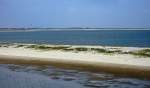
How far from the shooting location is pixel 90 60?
29.9 meters

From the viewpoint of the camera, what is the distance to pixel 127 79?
2022cm

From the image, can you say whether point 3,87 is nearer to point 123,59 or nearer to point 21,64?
point 21,64

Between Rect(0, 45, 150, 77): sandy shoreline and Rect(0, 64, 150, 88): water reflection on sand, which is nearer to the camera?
Rect(0, 64, 150, 88): water reflection on sand

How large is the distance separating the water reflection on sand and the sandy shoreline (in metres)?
2.40

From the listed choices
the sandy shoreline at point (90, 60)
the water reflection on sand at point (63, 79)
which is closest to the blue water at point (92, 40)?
the sandy shoreline at point (90, 60)

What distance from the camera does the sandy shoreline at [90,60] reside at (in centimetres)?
2485

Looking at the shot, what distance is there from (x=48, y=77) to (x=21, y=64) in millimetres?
8221

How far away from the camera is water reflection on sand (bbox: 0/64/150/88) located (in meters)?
18.2

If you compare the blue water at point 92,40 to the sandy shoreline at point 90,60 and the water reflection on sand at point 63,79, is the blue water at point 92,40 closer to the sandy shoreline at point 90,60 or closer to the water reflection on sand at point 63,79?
the sandy shoreline at point 90,60

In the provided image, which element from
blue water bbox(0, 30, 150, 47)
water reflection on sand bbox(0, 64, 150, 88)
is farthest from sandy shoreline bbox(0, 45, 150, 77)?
blue water bbox(0, 30, 150, 47)

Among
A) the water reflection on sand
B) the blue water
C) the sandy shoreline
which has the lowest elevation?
the blue water

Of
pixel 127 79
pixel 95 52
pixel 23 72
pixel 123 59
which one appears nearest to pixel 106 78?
pixel 127 79

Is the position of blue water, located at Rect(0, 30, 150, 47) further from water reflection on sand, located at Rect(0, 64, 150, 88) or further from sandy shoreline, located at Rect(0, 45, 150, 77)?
water reflection on sand, located at Rect(0, 64, 150, 88)

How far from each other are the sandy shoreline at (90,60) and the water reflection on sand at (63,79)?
7.88 ft
